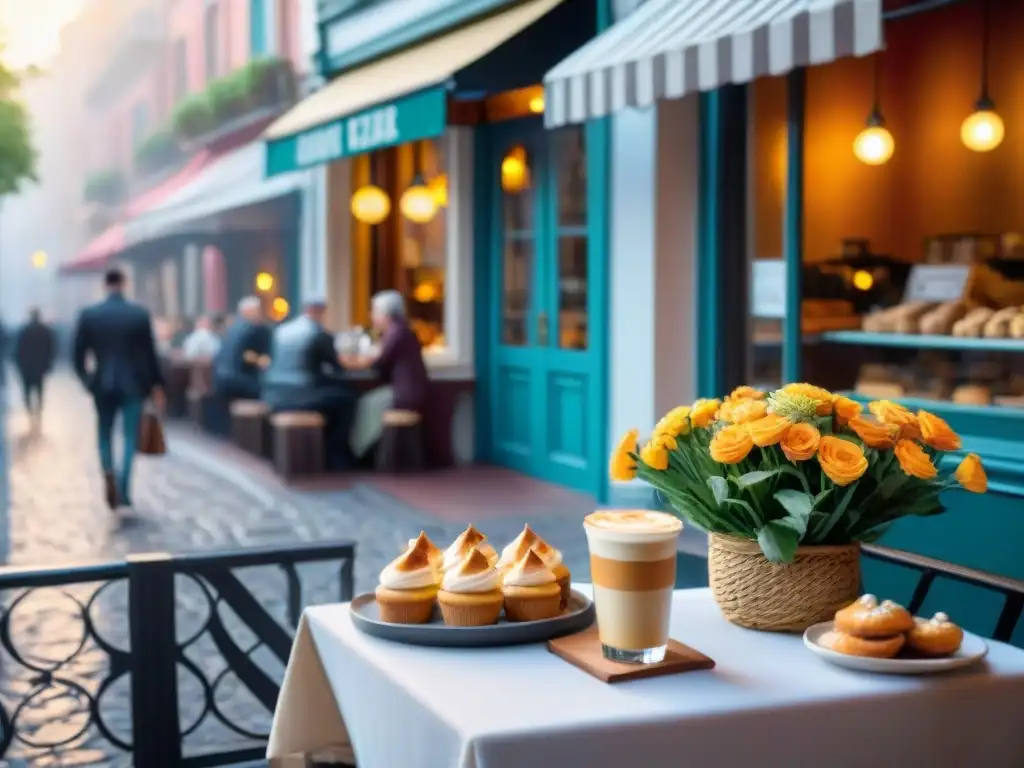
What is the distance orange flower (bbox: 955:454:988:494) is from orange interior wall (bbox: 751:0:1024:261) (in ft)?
22.4

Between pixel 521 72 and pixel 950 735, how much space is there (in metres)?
7.55

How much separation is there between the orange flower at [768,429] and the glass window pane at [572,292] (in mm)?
7801

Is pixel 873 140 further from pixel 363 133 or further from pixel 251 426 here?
pixel 251 426

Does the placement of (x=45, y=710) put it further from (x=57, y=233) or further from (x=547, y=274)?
(x=57, y=233)

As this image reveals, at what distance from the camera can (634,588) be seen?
257 centimetres

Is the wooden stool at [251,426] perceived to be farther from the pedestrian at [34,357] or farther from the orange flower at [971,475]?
the orange flower at [971,475]

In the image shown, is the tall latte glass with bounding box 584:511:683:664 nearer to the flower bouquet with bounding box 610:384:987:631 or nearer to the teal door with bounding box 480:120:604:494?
→ the flower bouquet with bounding box 610:384:987:631

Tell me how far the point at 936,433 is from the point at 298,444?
9.29 metres

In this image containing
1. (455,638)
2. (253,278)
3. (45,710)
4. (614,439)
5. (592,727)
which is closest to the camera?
(592,727)

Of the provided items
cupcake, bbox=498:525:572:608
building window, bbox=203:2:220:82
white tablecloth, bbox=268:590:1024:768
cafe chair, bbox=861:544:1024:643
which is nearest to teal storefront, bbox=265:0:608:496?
cafe chair, bbox=861:544:1024:643

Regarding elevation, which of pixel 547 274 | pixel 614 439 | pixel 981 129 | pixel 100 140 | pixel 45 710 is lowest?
pixel 45 710

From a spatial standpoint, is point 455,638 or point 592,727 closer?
point 592,727

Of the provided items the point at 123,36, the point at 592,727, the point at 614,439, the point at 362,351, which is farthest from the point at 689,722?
the point at 123,36

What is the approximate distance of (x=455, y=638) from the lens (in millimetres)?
2760
